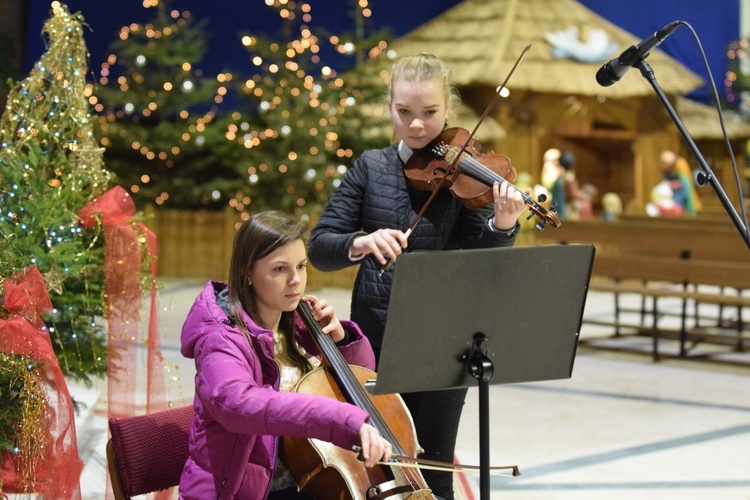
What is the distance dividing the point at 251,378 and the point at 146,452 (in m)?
0.50

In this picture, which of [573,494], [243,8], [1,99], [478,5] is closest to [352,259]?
[573,494]

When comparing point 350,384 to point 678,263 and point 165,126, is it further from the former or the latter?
point 165,126

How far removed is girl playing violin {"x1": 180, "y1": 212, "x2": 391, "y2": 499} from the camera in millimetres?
2219

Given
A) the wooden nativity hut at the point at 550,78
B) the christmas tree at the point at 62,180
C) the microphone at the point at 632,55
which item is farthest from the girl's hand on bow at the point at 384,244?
the wooden nativity hut at the point at 550,78

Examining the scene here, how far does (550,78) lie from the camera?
13.6 m

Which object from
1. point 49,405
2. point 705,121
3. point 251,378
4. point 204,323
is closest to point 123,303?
point 49,405

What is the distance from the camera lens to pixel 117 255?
13.3ft

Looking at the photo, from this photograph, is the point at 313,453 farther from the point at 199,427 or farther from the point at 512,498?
the point at 512,498

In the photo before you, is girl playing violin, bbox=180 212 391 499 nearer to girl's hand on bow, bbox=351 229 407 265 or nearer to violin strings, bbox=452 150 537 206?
girl's hand on bow, bbox=351 229 407 265

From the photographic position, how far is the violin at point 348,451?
2.34 metres

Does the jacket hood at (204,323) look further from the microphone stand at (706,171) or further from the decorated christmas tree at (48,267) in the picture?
the microphone stand at (706,171)

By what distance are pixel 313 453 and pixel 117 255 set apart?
1883 millimetres

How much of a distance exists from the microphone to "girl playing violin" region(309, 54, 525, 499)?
0.43 metres

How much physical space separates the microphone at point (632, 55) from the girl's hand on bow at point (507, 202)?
464mm
